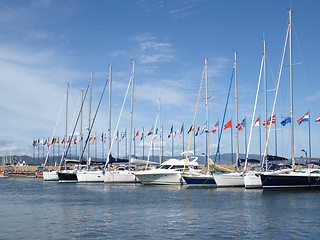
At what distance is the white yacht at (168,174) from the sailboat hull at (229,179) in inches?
238

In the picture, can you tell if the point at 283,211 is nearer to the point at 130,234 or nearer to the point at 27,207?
the point at 130,234

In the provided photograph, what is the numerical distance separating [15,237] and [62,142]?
6255 centimetres

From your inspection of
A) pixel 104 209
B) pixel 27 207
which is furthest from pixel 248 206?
pixel 27 207

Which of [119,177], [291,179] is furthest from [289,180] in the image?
[119,177]

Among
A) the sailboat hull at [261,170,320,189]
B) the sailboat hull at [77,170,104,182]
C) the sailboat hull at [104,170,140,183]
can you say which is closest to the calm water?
the sailboat hull at [261,170,320,189]

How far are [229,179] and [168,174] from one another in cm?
967

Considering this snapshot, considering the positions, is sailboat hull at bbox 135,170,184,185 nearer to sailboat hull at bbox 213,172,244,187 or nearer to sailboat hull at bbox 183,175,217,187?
sailboat hull at bbox 183,175,217,187

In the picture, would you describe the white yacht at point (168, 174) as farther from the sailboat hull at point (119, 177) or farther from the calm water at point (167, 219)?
the calm water at point (167, 219)

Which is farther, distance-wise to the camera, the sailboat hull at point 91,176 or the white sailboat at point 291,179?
the sailboat hull at point 91,176

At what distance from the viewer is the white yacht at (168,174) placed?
185ft

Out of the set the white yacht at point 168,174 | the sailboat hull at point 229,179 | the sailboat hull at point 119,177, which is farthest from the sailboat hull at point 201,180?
the sailboat hull at point 119,177

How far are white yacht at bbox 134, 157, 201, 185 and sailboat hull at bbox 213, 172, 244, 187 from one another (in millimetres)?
6036

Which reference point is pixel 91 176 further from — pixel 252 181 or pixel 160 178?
pixel 252 181

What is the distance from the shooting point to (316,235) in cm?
2052
